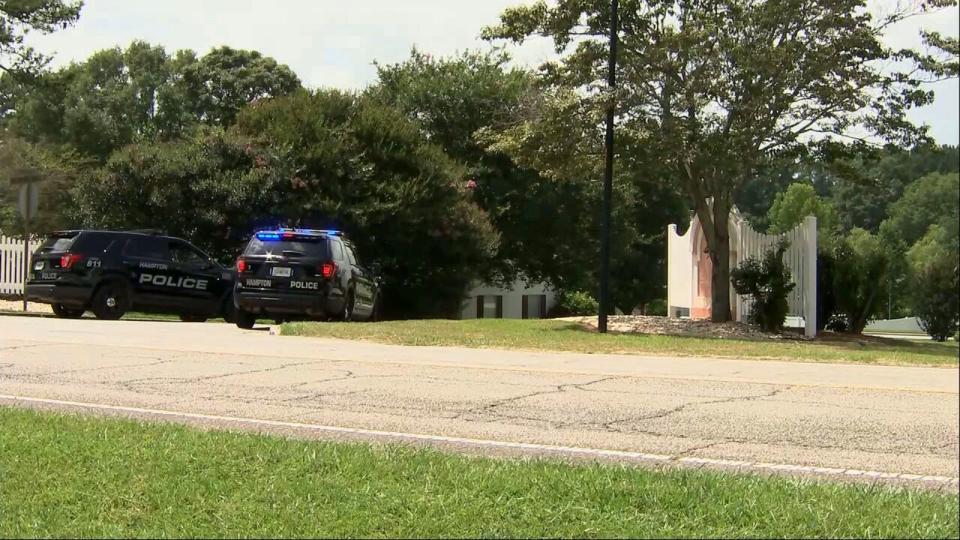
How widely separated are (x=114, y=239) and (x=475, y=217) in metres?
13.4

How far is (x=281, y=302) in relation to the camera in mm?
16766

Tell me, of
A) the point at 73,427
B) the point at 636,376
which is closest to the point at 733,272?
the point at 636,376

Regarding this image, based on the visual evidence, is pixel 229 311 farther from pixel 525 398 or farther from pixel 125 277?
pixel 525 398

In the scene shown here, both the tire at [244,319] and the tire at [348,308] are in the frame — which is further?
the tire at [348,308]

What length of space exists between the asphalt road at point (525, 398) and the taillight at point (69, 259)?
2284 millimetres

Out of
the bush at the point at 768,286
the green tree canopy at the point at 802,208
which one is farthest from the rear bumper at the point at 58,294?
the bush at the point at 768,286

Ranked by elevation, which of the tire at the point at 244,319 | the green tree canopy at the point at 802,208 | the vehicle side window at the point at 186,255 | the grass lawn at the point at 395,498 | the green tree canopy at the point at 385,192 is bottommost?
the grass lawn at the point at 395,498

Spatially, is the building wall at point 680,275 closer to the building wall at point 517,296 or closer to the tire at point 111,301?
the tire at point 111,301

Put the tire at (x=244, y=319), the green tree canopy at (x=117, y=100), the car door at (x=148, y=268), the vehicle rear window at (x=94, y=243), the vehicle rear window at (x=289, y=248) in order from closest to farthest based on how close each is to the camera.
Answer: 1. the vehicle rear window at (x=94, y=243)
2. the vehicle rear window at (x=289, y=248)
3. the tire at (x=244, y=319)
4. the car door at (x=148, y=268)
5. the green tree canopy at (x=117, y=100)

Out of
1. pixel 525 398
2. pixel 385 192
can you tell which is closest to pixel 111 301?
pixel 525 398

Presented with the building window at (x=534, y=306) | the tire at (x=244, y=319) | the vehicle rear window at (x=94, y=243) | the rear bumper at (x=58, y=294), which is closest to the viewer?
the rear bumper at (x=58, y=294)

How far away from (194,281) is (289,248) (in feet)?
9.10

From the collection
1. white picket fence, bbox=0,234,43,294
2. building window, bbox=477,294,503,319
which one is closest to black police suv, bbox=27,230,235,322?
white picket fence, bbox=0,234,43,294

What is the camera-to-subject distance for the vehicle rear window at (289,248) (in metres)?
16.9
